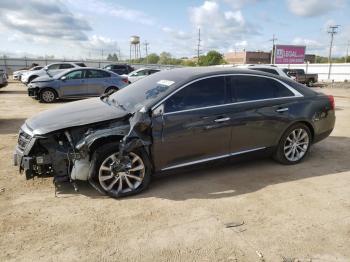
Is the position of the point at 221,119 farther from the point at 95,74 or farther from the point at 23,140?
the point at 95,74

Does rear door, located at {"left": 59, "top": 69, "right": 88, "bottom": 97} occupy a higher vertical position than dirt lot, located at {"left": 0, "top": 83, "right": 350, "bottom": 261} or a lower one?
higher

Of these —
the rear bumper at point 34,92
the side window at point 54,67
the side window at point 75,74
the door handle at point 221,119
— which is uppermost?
the side window at point 54,67

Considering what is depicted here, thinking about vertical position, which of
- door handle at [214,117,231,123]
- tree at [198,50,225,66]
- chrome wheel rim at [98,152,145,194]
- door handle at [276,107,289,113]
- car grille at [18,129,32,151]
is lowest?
chrome wheel rim at [98,152,145,194]

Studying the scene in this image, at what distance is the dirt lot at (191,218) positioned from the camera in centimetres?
330

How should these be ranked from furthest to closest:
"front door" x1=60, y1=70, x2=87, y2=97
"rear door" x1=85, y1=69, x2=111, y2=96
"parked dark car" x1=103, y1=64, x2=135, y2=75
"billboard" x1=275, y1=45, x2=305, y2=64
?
"billboard" x1=275, y1=45, x2=305, y2=64 → "parked dark car" x1=103, y1=64, x2=135, y2=75 → "rear door" x1=85, y1=69, x2=111, y2=96 → "front door" x1=60, y1=70, x2=87, y2=97

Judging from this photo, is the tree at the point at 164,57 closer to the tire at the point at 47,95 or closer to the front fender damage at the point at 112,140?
the tire at the point at 47,95

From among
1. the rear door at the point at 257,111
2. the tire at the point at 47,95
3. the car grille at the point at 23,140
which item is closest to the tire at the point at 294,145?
the rear door at the point at 257,111

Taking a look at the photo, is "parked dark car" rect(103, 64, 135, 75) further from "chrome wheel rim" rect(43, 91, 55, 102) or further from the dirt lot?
the dirt lot

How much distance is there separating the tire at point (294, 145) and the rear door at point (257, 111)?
7.1 inches

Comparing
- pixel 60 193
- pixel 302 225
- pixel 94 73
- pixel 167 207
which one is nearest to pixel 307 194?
pixel 302 225

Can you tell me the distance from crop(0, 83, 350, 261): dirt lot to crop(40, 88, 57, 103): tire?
29.6ft

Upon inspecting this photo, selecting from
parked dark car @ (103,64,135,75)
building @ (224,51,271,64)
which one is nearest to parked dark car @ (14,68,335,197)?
parked dark car @ (103,64,135,75)

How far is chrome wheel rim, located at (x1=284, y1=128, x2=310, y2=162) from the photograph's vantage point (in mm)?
5734

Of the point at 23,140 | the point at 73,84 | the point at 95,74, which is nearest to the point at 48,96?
the point at 73,84
